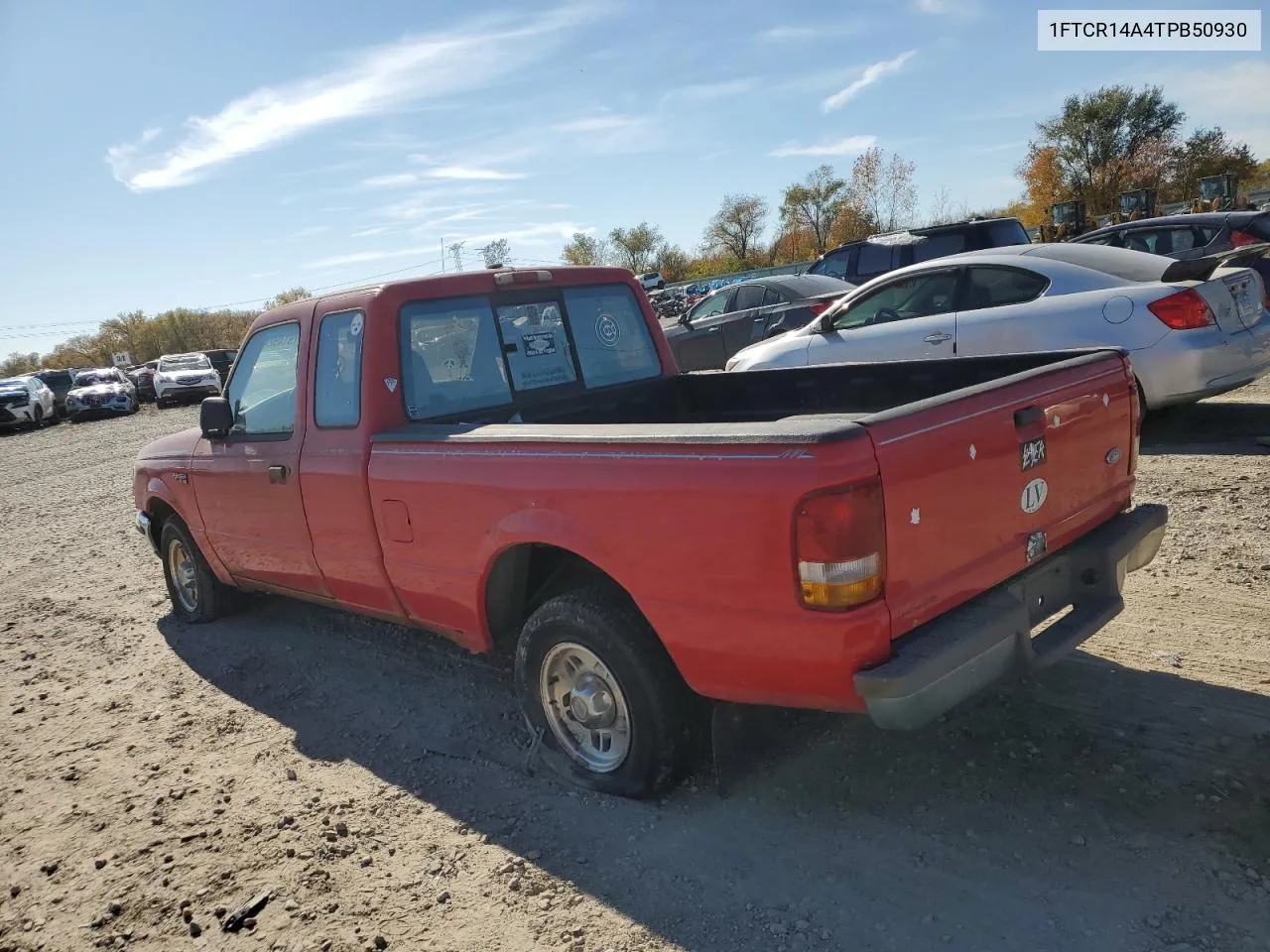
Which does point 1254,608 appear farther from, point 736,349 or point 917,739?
point 736,349

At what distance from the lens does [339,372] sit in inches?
167

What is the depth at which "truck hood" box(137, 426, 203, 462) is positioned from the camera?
5.45 meters

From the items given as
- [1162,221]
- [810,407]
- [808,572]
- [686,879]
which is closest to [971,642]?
[808,572]

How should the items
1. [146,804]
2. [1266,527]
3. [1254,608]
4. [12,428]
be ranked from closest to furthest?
[146,804], [1254,608], [1266,527], [12,428]

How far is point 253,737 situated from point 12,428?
99.9 feet

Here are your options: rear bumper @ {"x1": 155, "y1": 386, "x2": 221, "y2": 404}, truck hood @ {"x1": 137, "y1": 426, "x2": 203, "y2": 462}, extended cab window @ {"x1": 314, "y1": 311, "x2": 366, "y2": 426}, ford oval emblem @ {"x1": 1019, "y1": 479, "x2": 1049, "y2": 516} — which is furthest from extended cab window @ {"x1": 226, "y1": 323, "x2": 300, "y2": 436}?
rear bumper @ {"x1": 155, "y1": 386, "x2": 221, "y2": 404}

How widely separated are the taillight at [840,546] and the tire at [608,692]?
30.8 inches

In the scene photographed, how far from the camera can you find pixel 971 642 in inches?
105

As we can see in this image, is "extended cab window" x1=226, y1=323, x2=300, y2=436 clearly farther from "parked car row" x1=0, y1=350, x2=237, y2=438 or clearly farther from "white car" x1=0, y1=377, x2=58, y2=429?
"white car" x1=0, y1=377, x2=58, y2=429

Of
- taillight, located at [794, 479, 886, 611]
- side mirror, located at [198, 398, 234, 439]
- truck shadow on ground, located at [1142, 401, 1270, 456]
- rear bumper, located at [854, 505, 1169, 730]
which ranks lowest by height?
truck shadow on ground, located at [1142, 401, 1270, 456]

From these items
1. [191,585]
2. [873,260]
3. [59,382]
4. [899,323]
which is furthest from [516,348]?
[59,382]

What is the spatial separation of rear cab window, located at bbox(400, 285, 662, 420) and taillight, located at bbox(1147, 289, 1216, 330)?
408 centimetres

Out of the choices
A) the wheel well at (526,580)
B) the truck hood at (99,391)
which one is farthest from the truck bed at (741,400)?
the truck hood at (99,391)

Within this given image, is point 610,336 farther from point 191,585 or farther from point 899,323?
point 899,323
